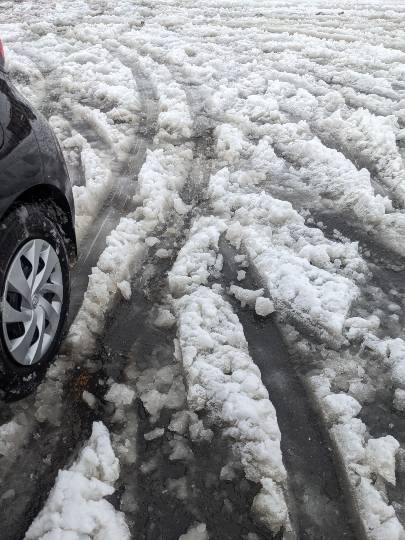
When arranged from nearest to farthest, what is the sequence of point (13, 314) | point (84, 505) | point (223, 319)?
point (84, 505), point (13, 314), point (223, 319)

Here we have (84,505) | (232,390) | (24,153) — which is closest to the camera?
(84,505)

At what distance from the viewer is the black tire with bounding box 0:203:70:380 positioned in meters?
2.25

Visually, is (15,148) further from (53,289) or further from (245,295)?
(245,295)

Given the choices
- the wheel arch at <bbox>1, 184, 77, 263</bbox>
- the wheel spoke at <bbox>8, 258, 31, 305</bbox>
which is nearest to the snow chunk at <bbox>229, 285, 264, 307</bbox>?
the wheel arch at <bbox>1, 184, 77, 263</bbox>

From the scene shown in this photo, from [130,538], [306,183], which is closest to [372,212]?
[306,183]

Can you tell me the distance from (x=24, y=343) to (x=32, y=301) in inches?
8.8

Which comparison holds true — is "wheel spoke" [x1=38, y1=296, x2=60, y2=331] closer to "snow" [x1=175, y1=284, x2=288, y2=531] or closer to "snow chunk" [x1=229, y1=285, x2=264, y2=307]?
"snow" [x1=175, y1=284, x2=288, y2=531]

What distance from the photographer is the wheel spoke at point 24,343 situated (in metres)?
2.34

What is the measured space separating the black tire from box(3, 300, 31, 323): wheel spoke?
48 mm

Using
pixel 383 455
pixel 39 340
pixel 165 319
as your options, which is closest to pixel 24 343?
pixel 39 340

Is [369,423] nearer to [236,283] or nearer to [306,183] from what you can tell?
[236,283]

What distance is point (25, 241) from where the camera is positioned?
2.39m

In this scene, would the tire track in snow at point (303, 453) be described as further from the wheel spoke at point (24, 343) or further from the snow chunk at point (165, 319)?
the wheel spoke at point (24, 343)

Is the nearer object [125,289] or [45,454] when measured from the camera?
[45,454]
